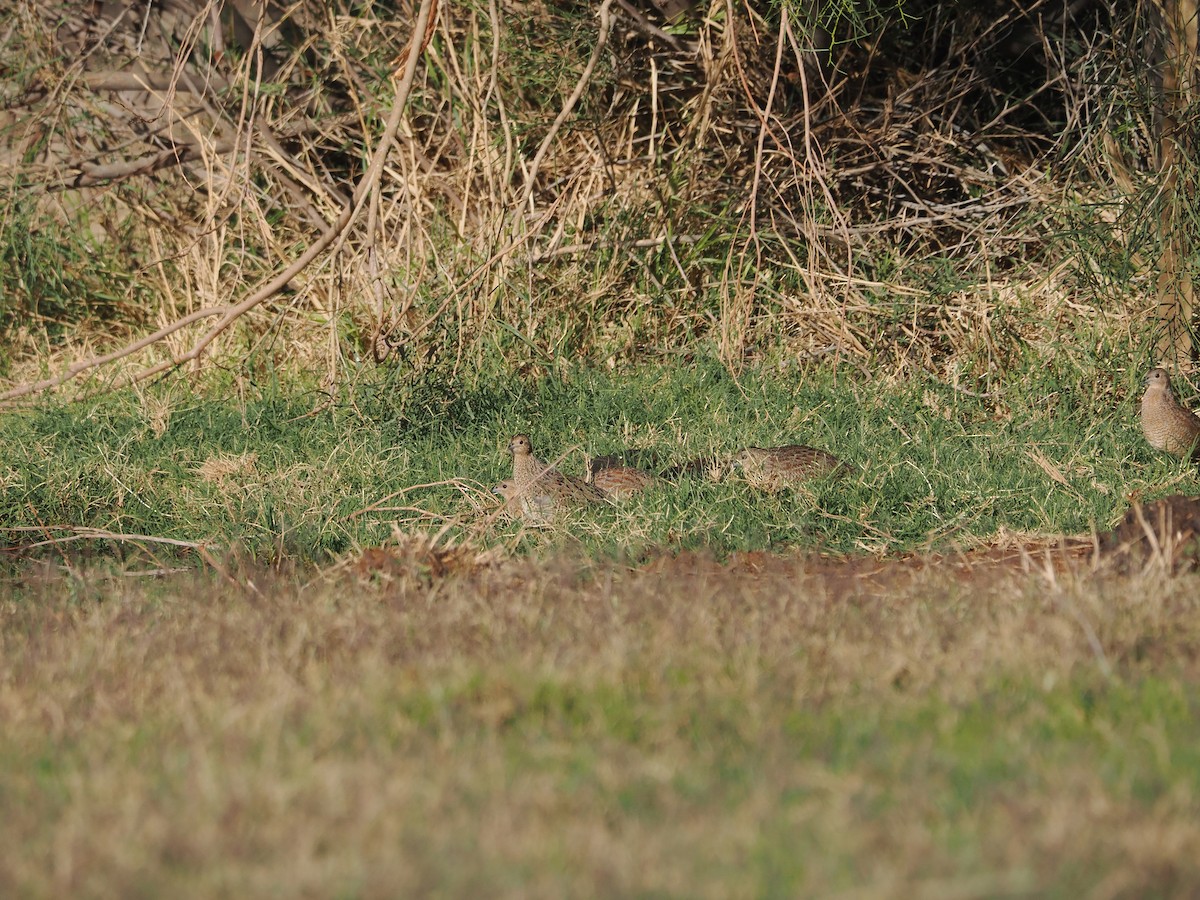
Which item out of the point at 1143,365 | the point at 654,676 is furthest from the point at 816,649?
the point at 1143,365

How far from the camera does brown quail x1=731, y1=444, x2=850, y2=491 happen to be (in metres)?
6.09

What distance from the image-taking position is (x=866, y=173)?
9609mm

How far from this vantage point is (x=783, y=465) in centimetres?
→ 619

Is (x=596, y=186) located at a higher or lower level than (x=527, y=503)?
higher

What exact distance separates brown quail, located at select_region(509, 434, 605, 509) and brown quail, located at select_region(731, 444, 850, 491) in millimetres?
614

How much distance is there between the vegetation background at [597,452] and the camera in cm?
285

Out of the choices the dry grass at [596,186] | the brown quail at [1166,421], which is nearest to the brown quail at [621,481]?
the dry grass at [596,186]

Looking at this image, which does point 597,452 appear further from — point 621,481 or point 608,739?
point 608,739

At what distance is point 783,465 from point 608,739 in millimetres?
3066

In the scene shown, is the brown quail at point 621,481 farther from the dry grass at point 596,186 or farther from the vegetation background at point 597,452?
the dry grass at point 596,186

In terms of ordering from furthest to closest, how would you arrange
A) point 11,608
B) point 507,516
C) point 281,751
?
point 507,516 < point 11,608 < point 281,751

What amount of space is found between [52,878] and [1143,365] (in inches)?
239

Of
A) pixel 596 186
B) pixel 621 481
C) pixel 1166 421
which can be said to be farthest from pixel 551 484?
pixel 596 186

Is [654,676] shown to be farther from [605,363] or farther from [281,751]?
[605,363]
